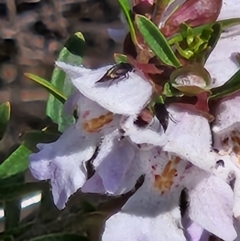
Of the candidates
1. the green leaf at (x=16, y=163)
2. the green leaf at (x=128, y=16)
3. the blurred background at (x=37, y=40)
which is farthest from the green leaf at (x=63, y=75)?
the blurred background at (x=37, y=40)

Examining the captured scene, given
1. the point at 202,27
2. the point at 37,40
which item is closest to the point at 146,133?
the point at 202,27

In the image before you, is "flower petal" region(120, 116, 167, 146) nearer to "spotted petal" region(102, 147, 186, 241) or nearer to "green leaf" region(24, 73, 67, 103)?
"spotted petal" region(102, 147, 186, 241)

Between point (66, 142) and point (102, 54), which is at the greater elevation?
point (66, 142)

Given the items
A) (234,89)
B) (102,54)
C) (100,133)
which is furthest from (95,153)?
(102,54)

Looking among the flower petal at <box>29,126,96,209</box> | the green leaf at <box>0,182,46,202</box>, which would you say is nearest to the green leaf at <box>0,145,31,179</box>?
the green leaf at <box>0,182,46,202</box>

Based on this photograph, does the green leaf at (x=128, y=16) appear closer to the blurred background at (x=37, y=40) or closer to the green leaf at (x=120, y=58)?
the green leaf at (x=120, y=58)

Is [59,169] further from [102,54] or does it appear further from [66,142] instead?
[102,54]
